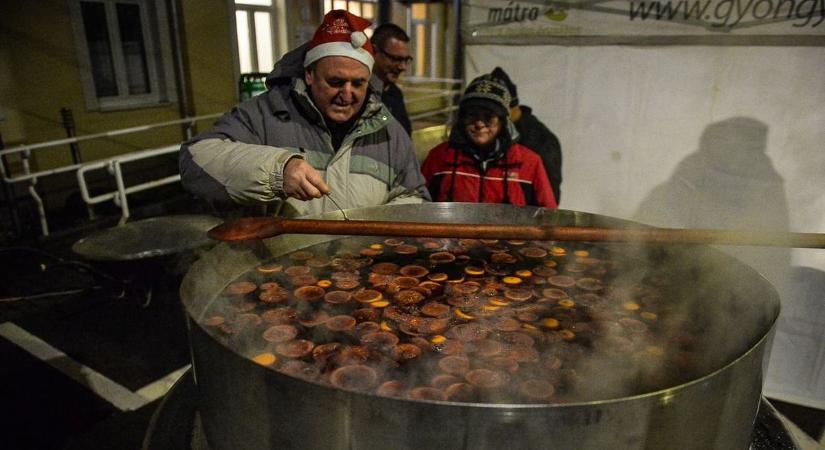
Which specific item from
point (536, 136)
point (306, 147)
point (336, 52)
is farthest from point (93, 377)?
point (536, 136)

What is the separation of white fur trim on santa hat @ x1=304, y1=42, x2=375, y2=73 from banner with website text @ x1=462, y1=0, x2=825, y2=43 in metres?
2.47

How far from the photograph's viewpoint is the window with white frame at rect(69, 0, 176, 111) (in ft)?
24.6

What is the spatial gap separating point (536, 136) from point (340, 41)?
271 centimetres

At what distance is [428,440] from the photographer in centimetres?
112

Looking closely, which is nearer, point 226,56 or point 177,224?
point 177,224

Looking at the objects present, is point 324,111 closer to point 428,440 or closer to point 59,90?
point 428,440

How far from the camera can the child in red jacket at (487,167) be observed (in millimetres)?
3818

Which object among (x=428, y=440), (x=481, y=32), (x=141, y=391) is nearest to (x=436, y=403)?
(x=428, y=440)

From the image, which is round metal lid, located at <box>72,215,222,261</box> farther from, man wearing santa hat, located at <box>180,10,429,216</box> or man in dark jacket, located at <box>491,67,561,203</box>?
man in dark jacket, located at <box>491,67,561,203</box>

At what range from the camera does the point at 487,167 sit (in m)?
3.95

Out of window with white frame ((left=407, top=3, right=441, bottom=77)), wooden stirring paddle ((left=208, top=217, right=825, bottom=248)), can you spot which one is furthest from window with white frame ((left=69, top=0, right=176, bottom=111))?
window with white frame ((left=407, top=3, right=441, bottom=77))

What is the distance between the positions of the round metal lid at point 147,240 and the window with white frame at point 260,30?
1.42 m

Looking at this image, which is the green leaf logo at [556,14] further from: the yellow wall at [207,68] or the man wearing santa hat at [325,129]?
the yellow wall at [207,68]

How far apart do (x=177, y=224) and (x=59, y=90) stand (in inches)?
201
